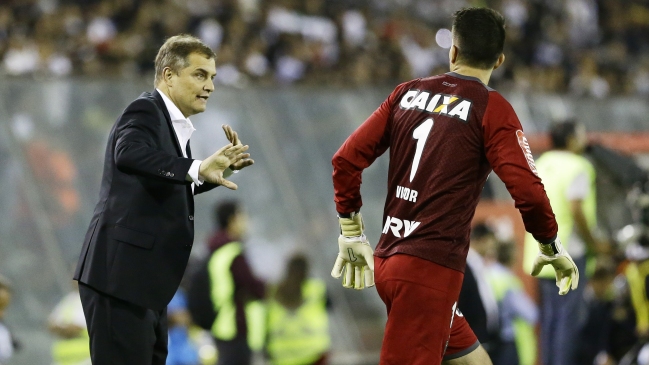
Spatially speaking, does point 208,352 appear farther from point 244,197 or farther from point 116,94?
point 116,94

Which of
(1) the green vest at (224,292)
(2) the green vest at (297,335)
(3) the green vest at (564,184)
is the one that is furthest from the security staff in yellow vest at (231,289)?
(3) the green vest at (564,184)

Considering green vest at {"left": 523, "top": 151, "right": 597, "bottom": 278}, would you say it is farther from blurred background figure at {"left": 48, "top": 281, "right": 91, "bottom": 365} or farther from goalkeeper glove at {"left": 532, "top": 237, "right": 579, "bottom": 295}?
blurred background figure at {"left": 48, "top": 281, "right": 91, "bottom": 365}

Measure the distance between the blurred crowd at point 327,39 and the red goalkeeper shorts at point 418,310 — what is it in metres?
7.68

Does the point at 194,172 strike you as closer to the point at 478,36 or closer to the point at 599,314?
the point at 478,36

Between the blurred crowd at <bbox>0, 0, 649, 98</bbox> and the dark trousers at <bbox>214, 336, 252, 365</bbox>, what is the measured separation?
14.4 feet

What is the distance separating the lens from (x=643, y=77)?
20.9m

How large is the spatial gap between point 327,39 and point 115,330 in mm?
12545

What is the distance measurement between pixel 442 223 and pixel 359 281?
64 centimetres

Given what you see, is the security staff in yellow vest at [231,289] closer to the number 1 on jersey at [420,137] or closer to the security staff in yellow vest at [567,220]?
the security staff in yellow vest at [567,220]

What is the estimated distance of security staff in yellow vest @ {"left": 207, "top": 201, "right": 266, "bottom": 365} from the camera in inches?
326

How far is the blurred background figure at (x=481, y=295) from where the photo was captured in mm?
6512

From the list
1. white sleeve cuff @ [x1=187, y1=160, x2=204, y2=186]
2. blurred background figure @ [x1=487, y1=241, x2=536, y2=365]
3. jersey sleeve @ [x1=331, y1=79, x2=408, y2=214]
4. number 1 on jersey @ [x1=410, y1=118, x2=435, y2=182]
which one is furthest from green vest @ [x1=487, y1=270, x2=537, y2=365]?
white sleeve cuff @ [x1=187, y1=160, x2=204, y2=186]

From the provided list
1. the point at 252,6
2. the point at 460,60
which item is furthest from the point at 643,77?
the point at 460,60

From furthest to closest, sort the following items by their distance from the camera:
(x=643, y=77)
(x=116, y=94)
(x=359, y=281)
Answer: (x=643, y=77) < (x=116, y=94) < (x=359, y=281)
